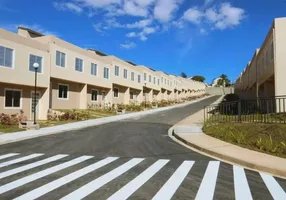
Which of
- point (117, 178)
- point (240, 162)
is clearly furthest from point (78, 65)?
point (117, 178)

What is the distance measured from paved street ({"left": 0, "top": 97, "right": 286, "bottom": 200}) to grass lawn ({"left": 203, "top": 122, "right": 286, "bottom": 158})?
251 centimetres

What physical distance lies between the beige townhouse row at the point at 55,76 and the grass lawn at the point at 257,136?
16.8 metres

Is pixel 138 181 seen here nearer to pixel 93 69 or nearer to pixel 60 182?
pixel 60 182

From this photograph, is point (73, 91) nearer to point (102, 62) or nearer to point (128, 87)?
point (102, 62)

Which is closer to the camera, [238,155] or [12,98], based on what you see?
[238,155]

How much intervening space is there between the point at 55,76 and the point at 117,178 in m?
23.8

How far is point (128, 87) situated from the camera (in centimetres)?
4981

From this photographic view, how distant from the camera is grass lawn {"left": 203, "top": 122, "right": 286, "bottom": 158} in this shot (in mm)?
11375

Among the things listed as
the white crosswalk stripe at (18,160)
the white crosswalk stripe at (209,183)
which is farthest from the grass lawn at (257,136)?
the white crosswalk stripe at (18,160)

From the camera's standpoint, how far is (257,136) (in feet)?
43.8

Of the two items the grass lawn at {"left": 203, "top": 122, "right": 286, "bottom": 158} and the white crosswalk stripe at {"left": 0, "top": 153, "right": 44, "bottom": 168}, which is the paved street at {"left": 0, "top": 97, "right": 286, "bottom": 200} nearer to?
the white crosswalk stripe at {"left": 0, "top": 153, "right": 44, "bottom": 168}

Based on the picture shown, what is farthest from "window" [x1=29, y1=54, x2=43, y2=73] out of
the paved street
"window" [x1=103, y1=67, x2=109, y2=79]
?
the paved street

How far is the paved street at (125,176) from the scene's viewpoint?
6.42m

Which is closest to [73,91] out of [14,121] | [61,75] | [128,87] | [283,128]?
[61,75]
